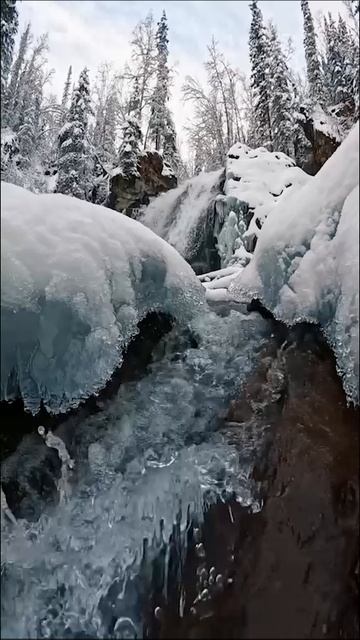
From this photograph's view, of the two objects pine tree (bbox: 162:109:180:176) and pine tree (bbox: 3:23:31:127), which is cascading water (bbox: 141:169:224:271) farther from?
pine tree (bbox: 3:23:31:127)

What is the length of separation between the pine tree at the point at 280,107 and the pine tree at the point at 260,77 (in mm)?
446

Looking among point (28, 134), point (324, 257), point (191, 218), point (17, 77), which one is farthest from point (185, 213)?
point (17, 77)

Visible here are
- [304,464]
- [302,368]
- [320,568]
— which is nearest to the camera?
[320,568]

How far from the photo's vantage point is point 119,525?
11.5 feet

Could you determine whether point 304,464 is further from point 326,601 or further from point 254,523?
point 326,601

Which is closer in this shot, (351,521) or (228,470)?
(351,521)

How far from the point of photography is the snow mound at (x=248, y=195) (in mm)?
12289

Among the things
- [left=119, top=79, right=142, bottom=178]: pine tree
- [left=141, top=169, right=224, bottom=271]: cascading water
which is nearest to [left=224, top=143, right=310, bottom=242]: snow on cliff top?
[left=141, top=169, right=224, bottom=271]: cascading water

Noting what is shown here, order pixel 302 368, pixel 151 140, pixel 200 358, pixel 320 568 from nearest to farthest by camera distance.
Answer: pixel 320 568, pixel 302 368, pixel 200 358, pixel 151 140

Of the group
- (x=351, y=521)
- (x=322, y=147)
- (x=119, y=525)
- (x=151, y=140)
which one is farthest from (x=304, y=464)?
(x=151, y=140)

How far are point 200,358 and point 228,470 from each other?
71.6 inches

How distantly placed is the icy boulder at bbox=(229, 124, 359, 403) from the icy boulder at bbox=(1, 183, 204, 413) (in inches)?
62.6

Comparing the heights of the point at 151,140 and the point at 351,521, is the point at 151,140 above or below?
above

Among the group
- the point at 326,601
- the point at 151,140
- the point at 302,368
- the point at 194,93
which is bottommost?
the point at 326,601
